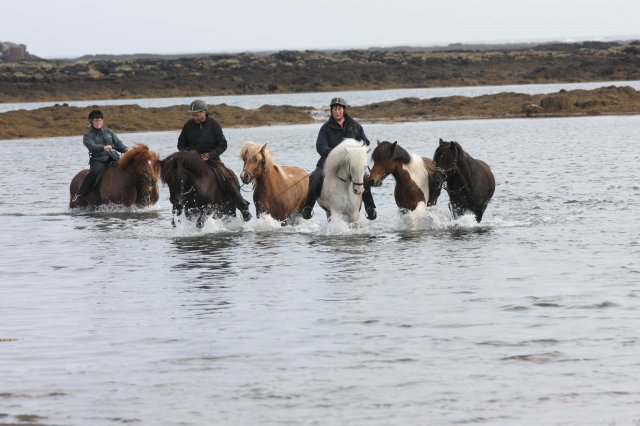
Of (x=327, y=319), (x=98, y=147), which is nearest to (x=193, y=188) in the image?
(x=98, y=147)

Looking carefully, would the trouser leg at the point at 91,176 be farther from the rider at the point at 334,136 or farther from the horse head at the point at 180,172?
the rider at the point at 334,136

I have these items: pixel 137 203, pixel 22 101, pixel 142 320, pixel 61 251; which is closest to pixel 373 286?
pixel 142 320

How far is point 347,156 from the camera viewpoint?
48.4 ft

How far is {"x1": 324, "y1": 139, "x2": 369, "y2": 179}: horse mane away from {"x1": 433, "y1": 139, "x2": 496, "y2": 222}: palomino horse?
1241 mm

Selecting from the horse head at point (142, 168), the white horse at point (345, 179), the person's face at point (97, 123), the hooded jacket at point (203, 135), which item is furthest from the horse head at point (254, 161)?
the person's face at point (97, 123)

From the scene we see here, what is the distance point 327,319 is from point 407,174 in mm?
5366

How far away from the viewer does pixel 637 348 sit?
8750mm

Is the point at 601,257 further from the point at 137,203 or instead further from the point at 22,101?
the point at 22,101

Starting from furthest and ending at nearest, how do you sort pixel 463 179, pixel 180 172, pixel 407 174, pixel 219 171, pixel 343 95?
pixel 343 95
pixel 219 171
pixel 463 179
pixel 180 172
pixel 407 174

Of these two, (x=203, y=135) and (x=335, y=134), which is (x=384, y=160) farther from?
(x=203, y=135)

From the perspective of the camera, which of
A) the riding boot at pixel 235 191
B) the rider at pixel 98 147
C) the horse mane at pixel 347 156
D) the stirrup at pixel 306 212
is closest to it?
the horse mane at pixel 347 156

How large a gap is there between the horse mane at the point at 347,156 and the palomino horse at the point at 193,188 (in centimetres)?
192

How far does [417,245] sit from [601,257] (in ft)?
8.57

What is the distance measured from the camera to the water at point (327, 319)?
24.7 feet
